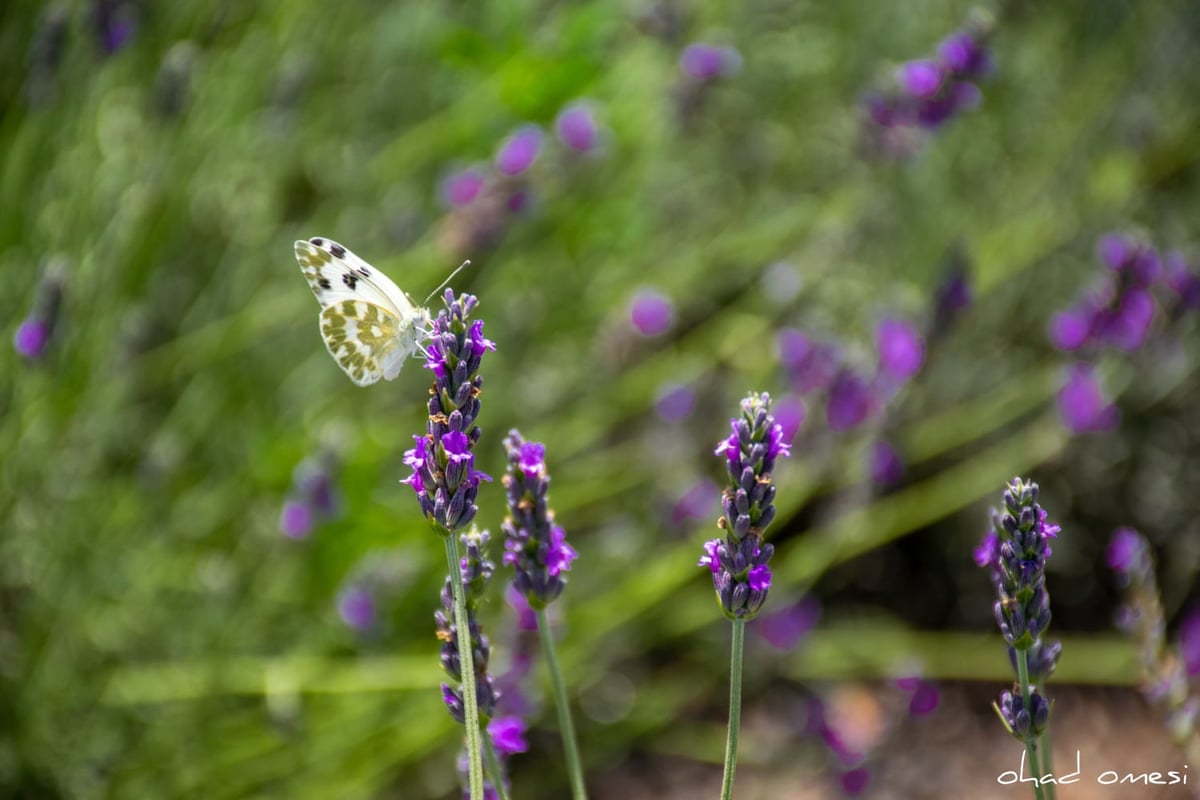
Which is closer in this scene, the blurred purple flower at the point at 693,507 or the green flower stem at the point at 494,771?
the green flower stem at the point at 494,771

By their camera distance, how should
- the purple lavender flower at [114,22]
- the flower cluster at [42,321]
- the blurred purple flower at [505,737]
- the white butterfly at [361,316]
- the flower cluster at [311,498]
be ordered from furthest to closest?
1. the flower cluster at [311,498]
2. the purple lavender flower at [114,22]
3. the flower cluster at [42,321]
4. the white butterfly at [361,316]
5. the blurred purple flower at [505,737]

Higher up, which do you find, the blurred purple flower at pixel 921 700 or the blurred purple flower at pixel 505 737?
the blurred purple flower at pixel 921 700

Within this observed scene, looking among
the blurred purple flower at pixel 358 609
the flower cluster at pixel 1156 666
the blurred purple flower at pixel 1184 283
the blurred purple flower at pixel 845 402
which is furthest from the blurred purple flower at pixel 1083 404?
the blurred purple flower at pixel 358 609

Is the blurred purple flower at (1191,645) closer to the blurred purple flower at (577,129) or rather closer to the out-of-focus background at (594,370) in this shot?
the out-of-focus background at (594,370)

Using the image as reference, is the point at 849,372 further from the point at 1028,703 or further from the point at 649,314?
the point at 1028,703

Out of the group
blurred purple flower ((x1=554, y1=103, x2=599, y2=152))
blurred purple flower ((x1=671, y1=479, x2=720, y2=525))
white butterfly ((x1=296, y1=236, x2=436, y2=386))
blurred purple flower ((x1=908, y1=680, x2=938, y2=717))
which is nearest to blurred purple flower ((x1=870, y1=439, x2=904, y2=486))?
blurred purple flower ((x1=671, y1=479, x2=720, y2=525))

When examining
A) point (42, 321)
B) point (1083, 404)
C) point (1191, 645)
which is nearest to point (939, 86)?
point (1083, 404)
